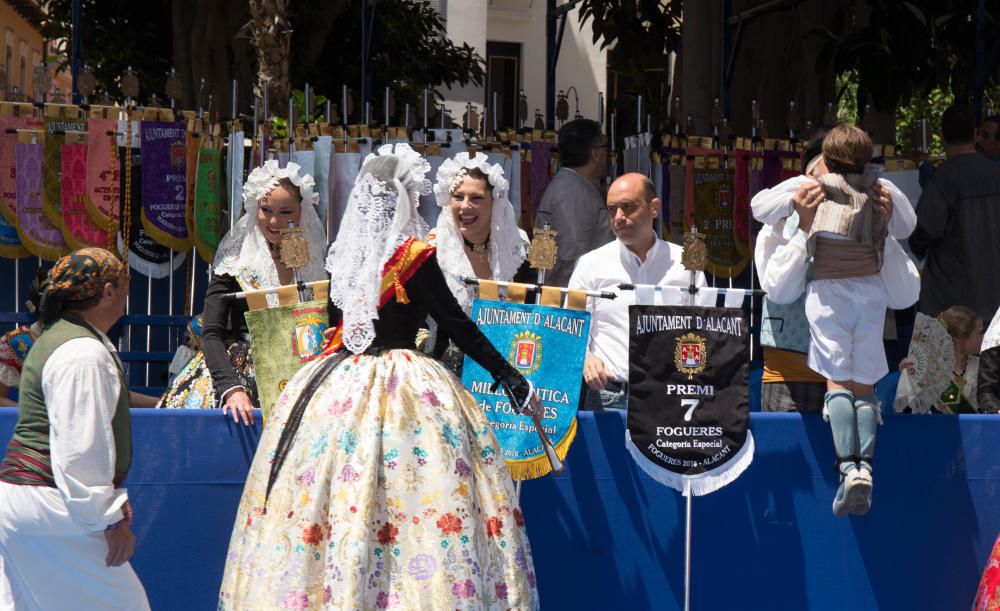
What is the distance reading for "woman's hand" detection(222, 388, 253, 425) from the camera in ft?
16.9

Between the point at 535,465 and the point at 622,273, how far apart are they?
0.94m

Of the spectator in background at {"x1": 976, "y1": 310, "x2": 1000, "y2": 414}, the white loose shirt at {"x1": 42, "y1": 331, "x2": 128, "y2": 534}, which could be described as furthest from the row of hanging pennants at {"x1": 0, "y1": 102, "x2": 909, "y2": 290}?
the white loose shirt at {"x1": 42, "y1": 331, "x2": 128, "y2": 534}

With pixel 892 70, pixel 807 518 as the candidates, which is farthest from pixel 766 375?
Answer: pixel 892 70

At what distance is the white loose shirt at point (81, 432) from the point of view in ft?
13.7

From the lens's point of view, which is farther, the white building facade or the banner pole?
the white building facade

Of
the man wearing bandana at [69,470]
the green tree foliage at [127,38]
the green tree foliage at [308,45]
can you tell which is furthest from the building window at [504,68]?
the man wearing bandana at [69,470]

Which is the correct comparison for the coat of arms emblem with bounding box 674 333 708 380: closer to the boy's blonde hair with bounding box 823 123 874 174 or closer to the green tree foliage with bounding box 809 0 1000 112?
the boy's blonde hair with bounding box 823 123 874 174

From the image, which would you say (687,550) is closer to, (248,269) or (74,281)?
(248,269)

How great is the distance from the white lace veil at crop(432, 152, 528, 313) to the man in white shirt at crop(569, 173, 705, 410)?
292 millimetres

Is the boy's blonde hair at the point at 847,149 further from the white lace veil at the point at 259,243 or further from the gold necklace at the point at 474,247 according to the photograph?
the white lace veil at the point at 259,243

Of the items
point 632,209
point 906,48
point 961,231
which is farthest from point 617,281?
point 906,48

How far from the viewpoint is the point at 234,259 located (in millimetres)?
5727

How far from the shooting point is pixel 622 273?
5.61m

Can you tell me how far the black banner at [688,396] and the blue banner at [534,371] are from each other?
0.76ft
